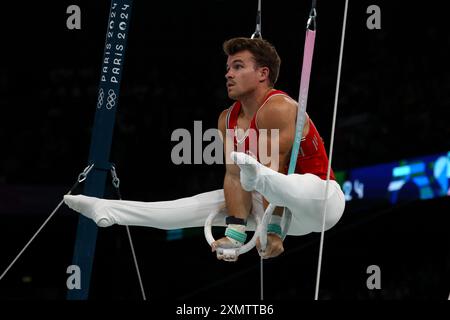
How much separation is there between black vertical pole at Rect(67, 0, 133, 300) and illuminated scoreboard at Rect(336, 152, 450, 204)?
4683mm

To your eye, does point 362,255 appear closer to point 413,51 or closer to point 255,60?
point 413,51

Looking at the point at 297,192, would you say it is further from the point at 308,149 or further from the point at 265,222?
the point at 308,149

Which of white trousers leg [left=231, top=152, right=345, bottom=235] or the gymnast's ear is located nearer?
white trousers leg [left=231, top=152, right=345, bottom=235]

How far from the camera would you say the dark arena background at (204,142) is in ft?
30.3

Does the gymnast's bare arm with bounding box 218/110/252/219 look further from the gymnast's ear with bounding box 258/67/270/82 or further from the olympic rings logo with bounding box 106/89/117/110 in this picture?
the olympic rings logo with bounding box 106/89/117/110

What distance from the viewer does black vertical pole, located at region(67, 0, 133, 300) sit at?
507cm

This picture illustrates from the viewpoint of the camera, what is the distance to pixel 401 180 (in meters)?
9.06

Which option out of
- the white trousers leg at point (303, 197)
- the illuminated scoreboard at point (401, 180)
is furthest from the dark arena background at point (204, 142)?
the white trousers leg at point (303, 197)

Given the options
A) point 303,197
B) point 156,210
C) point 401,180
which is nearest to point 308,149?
point 303,197

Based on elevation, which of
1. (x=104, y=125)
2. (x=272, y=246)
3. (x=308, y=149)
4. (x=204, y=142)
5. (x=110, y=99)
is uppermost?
(x=204, y=142)

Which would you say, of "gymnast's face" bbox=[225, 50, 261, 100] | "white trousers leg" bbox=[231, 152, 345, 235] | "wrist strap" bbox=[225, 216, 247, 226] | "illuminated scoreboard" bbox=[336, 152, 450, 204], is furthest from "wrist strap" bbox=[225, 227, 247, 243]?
"illuminated scoreboard" bbox=[336, 152, 450, 204]

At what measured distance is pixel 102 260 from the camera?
9.54 meters

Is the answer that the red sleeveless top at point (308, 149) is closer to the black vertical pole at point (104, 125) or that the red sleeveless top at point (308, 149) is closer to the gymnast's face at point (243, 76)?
the gymnast's face at point (243, 76)

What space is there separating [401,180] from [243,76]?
15.3ft
